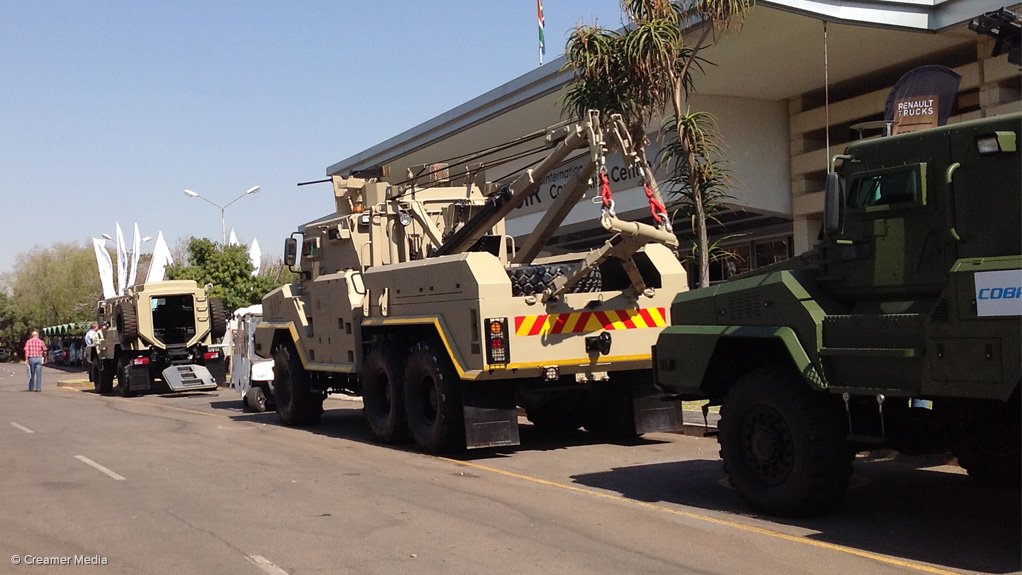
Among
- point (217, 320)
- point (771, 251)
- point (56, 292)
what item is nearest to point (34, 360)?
point (217, 320)

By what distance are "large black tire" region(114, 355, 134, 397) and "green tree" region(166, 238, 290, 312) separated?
40.5ft

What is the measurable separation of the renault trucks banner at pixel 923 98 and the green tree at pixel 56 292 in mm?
73481

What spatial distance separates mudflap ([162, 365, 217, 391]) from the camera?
26062mm

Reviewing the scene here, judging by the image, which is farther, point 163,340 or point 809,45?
point 163,340

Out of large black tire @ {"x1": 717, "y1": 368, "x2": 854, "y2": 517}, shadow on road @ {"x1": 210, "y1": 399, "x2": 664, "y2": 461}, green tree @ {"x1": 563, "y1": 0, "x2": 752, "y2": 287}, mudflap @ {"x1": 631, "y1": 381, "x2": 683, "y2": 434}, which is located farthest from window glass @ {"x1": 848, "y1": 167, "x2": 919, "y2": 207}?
green tree @ {"x1": 563, "y1": 0, "x2": 752, "y2": 287}

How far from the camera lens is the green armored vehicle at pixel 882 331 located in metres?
6.62

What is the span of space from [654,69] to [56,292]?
74.3 m

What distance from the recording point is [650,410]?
12.6 m

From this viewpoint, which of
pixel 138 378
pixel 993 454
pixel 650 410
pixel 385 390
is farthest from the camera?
pixel 138 378

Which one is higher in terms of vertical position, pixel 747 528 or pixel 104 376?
pixel 104 376

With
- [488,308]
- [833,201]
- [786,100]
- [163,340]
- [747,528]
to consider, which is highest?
[786,100]

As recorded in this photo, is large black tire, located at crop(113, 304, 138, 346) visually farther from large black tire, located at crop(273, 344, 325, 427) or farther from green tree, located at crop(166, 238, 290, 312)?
green tree, located at crop(166, 238, 290, 312)

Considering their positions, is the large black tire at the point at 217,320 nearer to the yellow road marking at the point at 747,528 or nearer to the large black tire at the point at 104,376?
the large black tire at the point at 104,376

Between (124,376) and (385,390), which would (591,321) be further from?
(124,376)
